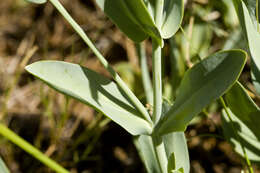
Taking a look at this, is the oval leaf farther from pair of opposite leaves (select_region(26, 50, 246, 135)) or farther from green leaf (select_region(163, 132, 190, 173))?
green leaf (select_region(163, 132, 190, 173))

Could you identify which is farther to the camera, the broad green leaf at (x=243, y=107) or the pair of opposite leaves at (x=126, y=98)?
the broad green leaf at (x=243, y=107)

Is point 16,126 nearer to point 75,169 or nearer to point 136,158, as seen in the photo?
point 75,169

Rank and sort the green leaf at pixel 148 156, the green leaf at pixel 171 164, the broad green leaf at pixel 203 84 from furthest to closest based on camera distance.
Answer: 1. the green leaf at pixel 148 156
2. the green leaf at pixel 171 164
3. the broad green leaf at pixel 203 84

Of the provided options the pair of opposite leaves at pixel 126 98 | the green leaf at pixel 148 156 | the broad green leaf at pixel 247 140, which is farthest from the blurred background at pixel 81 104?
the pair of opposite leaves at pixel 126 98

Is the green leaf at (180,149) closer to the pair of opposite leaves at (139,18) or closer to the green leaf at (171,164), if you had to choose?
the green leaf at (171,164)

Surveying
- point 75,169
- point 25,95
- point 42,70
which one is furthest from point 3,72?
point 42,70

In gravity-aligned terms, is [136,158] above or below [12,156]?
below

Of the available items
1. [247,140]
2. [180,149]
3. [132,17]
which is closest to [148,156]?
[180,149]

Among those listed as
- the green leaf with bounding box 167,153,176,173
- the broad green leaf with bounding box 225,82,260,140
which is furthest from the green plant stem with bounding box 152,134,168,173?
the broad green leaf with bounding box 225,82,260,140
